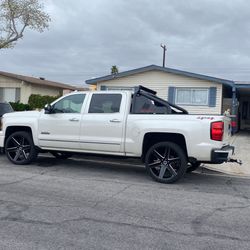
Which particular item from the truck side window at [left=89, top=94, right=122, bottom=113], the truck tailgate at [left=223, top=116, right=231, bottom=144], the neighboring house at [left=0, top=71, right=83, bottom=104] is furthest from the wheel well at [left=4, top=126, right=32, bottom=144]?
the neighboring house at [left=0, top=71, right=83, bottom=104]

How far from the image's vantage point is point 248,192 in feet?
24.8

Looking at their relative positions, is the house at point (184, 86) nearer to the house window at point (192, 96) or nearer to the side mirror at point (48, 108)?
the house window at point (192, 96)

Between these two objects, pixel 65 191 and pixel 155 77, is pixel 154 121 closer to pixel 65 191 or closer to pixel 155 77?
pixel 65 191

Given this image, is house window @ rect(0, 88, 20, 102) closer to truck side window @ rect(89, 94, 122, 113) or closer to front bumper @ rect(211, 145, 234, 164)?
truck side window @ rect(89, 94, 122, 113)

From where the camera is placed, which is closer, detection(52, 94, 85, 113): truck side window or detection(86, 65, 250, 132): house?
detection(52, 94, 85, 113): truck side window

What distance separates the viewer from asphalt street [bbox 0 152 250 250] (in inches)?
181

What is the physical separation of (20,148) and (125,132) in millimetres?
2944

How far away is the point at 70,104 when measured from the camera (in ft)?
30.1

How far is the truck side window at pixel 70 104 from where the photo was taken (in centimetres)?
906

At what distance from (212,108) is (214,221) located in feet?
52.6

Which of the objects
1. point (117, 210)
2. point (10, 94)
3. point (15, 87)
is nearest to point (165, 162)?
point (117, 210)

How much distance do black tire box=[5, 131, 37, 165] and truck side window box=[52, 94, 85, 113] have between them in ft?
3.42

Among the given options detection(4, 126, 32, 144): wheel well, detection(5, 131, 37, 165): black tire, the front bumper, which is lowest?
detection(5, 131, 37, 165): black tire

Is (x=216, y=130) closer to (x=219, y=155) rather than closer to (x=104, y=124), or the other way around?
(x=219, y=155)
